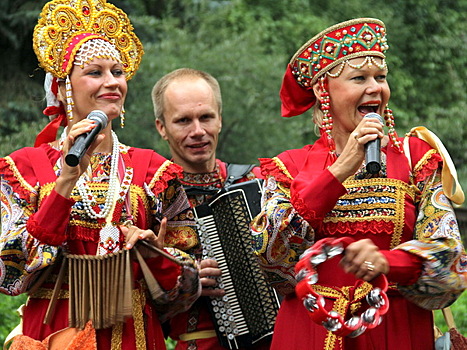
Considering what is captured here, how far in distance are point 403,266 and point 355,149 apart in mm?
519

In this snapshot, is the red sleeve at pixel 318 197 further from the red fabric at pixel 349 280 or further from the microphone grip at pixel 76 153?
the microphone grip at pixel 76 153

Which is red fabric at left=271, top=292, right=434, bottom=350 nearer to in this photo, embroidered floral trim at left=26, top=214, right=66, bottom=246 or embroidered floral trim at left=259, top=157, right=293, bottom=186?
embroidered floral trim at left=259, top=157, right=293, bottom=186

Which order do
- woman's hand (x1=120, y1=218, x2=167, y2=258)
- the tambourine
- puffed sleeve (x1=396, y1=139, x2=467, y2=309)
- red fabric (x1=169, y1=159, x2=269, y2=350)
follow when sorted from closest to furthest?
1. the tambourine
2. puffed sleeve (x1=396, y1=139, x2=467, y2=309)
3. woman's hand (x1=120, y1=218, x2=167, y2=258)
4. red fabric (x1=169, y1=159, x2=269, y2=350)

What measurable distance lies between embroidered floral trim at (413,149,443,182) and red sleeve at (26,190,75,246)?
1.53 meters

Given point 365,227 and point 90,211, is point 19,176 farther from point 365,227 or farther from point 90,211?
point 365,227

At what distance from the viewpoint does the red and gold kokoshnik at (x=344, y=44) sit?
4.47 m

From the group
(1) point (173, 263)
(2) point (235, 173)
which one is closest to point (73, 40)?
(1) point (173, 263)

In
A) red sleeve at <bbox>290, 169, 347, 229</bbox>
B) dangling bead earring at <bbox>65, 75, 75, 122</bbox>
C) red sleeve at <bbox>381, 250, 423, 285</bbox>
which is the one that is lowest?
red sleeve at <bbox>381, 250, 423, 285</bbox>

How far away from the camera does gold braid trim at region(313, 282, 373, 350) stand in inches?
168

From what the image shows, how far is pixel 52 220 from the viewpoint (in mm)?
4445

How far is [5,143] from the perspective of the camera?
30.8ft

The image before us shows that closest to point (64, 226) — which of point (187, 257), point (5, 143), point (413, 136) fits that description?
point (187, 257)

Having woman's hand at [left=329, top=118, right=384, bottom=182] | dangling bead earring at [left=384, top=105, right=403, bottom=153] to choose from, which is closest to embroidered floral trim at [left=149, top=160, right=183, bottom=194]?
woman's hand at [left=329, top=118, right=384, bottom=182]

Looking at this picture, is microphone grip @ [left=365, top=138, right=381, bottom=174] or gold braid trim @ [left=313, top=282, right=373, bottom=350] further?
gold braid trim @ [left=313, top=282, right=373, bottom=350]
